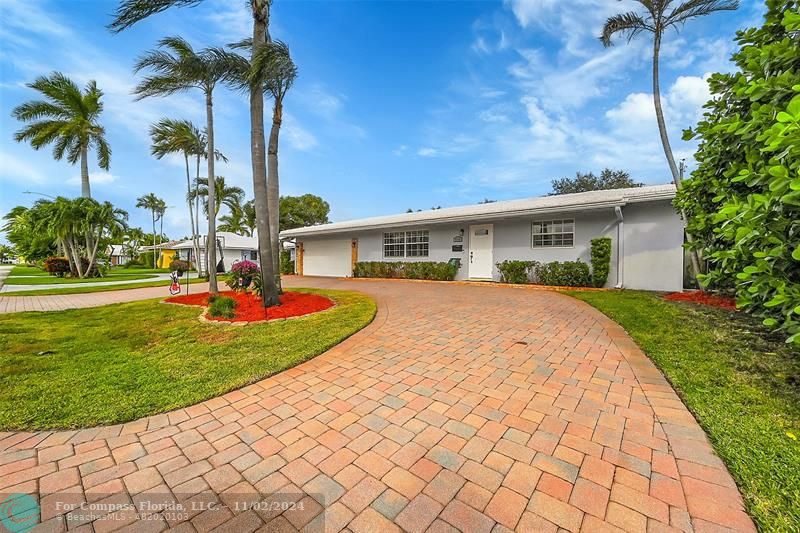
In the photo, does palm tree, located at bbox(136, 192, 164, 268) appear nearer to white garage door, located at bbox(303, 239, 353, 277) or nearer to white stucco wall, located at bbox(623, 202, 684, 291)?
white garage door, located at bbox(303, 239, 353, 277)

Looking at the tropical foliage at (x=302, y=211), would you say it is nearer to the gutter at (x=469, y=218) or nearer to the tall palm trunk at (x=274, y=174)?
the gutter at (x=469, y=218)

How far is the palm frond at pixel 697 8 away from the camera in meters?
8.35

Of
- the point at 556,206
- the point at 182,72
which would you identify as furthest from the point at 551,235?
the point at 182,72

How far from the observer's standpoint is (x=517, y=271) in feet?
35.4

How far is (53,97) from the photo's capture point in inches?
639

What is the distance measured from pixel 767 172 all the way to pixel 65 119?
26.4 metres

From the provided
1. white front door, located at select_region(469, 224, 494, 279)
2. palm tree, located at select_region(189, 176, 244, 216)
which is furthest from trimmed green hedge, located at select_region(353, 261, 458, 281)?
palm tree, located at select_region(189, 176, 244, 216)

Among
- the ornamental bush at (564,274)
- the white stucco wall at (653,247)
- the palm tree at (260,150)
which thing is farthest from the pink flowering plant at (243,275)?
the white stucco wall at (653,247)

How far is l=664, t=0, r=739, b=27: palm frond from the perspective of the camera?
8.35m

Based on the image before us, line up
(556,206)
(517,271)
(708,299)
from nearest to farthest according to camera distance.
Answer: (708,299) → (556,206) → (517,271)

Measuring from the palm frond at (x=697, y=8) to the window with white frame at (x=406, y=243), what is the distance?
32.6ft

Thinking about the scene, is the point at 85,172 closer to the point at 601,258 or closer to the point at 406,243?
the point at 406,243

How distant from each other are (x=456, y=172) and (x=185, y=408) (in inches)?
730

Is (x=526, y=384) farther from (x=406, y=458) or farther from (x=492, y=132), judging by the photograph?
(x=492, y=132)
